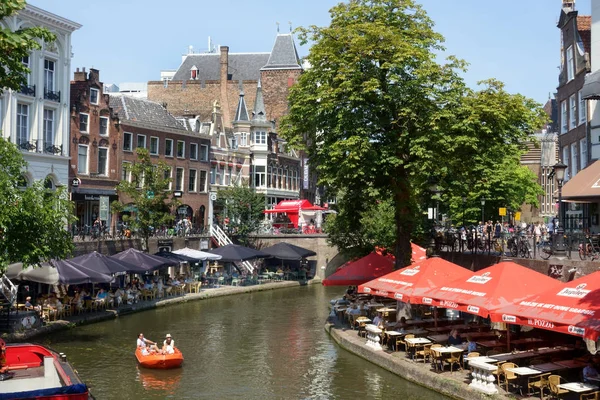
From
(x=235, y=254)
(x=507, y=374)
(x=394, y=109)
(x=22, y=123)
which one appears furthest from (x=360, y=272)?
(x=22, y=123)

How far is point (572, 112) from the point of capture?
120ft

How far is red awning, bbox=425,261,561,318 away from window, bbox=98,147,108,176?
3684cm

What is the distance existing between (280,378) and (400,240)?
9.50m

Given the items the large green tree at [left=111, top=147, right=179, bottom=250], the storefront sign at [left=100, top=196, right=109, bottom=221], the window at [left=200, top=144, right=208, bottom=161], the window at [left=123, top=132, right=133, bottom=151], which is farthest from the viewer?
the window at [left=200, top=144, right=208, bottom=161]

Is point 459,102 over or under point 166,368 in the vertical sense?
over

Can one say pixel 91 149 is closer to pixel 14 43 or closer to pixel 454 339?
pixel 454 339

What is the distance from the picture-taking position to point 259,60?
301ft

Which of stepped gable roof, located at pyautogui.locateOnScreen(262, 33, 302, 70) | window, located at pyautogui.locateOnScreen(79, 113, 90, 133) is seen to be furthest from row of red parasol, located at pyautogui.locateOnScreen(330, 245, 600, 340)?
stepped gable roof, located at pyautogui.locateOnScreen(262, 33, 302, 70)

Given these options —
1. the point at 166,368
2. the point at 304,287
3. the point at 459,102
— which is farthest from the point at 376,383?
the point at 304,287

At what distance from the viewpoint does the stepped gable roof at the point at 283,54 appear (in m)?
90.0

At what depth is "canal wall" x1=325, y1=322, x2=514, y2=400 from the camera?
18031mm

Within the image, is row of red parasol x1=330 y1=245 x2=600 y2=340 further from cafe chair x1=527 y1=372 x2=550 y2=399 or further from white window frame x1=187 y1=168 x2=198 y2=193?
white window frame x1=187 y1=168 x2=198 y2=193

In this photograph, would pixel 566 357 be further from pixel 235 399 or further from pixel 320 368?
pixel 235 399

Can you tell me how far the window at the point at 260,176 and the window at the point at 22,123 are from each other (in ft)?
106
